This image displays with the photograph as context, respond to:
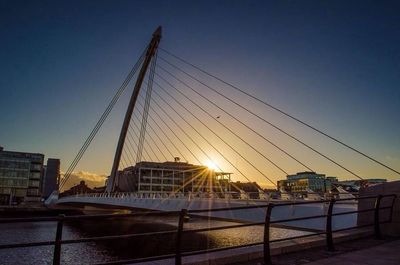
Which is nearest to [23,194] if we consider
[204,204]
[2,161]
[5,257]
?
[2,161]

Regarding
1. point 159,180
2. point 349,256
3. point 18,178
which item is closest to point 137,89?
point 349,256

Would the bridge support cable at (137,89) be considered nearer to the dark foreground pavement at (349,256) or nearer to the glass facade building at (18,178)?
the dark foreground pavement at (349,256)

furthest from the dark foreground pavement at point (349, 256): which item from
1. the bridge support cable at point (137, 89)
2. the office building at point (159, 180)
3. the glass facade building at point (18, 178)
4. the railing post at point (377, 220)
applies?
the office building at point (159, 180)

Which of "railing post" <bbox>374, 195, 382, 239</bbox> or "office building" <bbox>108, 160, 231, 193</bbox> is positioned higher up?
"office building" <bbox>108, 160, 231, 193</bbox>

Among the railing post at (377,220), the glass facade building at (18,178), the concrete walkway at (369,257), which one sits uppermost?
the glass facade building at (18,178)

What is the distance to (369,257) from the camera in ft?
22.4

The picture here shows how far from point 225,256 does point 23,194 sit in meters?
119

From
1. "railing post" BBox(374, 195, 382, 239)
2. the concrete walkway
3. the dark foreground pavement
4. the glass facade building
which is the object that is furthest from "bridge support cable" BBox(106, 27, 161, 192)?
the glass facade building

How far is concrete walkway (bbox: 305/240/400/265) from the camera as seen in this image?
641 cm

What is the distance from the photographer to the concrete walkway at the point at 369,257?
21.0ft

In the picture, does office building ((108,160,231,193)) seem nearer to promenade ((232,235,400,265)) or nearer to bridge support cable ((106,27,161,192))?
bridge support cable ((106,27,161,192))

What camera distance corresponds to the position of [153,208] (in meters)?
33.3

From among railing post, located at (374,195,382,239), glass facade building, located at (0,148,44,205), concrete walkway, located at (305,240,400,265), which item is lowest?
concrete walkway, located at (305,240,400,265)

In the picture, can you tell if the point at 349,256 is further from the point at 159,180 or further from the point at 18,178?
the point at 159,180
